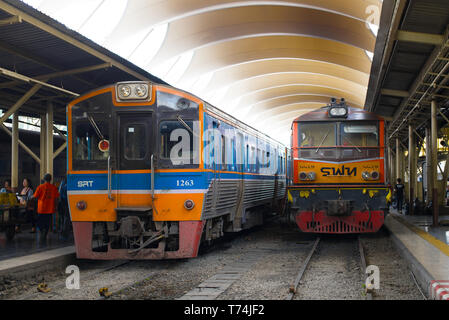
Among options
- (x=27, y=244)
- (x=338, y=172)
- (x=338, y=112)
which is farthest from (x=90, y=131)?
(x=338, y=112)

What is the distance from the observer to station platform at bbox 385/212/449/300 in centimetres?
642

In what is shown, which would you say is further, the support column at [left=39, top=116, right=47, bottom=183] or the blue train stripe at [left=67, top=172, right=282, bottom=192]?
the support column at [left=39, top=116, right=47, bottom=183]

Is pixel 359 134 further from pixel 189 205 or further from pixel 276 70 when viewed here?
pixel 276 70

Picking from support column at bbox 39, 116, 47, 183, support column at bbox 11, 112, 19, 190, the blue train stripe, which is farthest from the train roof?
support column at bbox 11, 112, 19, 190

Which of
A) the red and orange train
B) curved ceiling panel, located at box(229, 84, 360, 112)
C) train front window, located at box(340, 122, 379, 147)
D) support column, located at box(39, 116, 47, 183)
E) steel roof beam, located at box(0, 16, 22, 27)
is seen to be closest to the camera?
steel roof beam, located at box(0, 16, 22, 27)

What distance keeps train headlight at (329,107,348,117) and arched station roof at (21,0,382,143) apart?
210 inches

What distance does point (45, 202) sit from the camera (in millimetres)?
11008

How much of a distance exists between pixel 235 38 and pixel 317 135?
10774 millimetres

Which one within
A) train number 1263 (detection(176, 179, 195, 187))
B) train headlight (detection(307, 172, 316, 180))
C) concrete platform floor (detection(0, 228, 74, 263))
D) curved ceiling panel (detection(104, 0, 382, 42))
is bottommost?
concrete platform floor (detection(0, 228, 74, 263))

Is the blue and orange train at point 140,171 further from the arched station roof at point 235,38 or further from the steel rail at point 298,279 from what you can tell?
the arched station roof at point 235,38

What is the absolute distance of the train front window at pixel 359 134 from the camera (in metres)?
12.1

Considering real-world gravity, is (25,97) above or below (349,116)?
above

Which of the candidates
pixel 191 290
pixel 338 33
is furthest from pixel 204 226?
pixel 338 33

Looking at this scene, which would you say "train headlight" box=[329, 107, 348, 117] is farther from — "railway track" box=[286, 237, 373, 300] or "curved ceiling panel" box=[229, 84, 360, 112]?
"curved ceiling panel" box=[229, 84, 360, 112]
